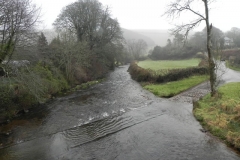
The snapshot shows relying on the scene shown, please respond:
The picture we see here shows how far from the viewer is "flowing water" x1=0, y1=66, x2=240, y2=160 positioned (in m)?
8.04

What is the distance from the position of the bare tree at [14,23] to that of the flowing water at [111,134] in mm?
4910

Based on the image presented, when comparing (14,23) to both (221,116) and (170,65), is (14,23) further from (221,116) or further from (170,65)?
(170,65)

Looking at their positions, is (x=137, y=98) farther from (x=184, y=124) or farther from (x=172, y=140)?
(x=172, y=140)

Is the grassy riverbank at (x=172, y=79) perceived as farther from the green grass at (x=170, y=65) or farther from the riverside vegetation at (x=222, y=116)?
the riverside vegetation at (x=222, y=116)

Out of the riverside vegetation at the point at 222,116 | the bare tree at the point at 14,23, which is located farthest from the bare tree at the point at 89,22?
the riverside vegetation at the point at 222,116

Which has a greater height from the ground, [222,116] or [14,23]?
[14,23]

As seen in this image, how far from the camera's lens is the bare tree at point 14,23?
1050 centimetres

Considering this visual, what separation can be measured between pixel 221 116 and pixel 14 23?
530 inches

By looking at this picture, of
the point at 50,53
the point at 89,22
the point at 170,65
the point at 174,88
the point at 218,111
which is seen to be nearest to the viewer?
the point at 218,111

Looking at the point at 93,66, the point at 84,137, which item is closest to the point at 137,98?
the point at 84,137

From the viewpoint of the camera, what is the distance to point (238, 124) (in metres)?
9.13

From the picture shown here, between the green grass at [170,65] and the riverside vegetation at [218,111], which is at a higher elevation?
the green grass at [170,65]

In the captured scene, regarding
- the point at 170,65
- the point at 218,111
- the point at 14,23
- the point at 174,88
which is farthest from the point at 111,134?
the point at 170,65

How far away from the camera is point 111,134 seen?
9.98m
